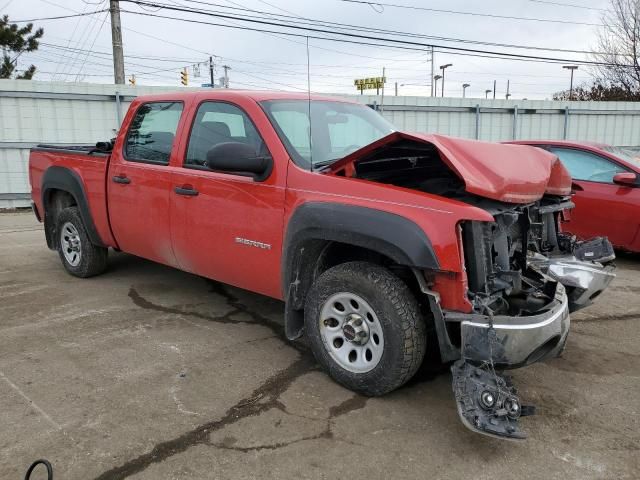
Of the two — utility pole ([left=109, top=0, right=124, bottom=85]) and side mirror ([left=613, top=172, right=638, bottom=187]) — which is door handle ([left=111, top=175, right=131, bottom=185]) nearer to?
side mirror ([left=613, top=172, right=638, bottom=187])

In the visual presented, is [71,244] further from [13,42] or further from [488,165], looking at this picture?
[13,42]

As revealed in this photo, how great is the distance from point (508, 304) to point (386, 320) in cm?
79

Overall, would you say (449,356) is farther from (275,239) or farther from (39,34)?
(39,34)

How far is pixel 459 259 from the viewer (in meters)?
2.88

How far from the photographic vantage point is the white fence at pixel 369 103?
11.6m

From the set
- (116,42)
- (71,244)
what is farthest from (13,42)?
(71,244)

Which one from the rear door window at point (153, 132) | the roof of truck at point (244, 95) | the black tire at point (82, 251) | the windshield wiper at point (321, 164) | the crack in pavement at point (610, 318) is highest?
the roof of truck at point (244, 95)

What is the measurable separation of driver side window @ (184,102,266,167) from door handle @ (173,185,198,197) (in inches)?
7.6

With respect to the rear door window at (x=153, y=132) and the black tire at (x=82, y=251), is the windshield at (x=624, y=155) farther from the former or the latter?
the black tire at (x=82, y=251)

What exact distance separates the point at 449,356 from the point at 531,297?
69 cm

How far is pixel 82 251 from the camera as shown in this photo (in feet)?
19.0

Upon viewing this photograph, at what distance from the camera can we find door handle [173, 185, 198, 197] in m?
4.23

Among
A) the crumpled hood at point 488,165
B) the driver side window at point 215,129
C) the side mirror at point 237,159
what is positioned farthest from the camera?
the driver side window at point 215,129

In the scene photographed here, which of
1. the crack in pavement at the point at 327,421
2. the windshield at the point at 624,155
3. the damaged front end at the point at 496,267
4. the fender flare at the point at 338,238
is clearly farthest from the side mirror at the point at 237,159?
the windshield at the point at 624,155
